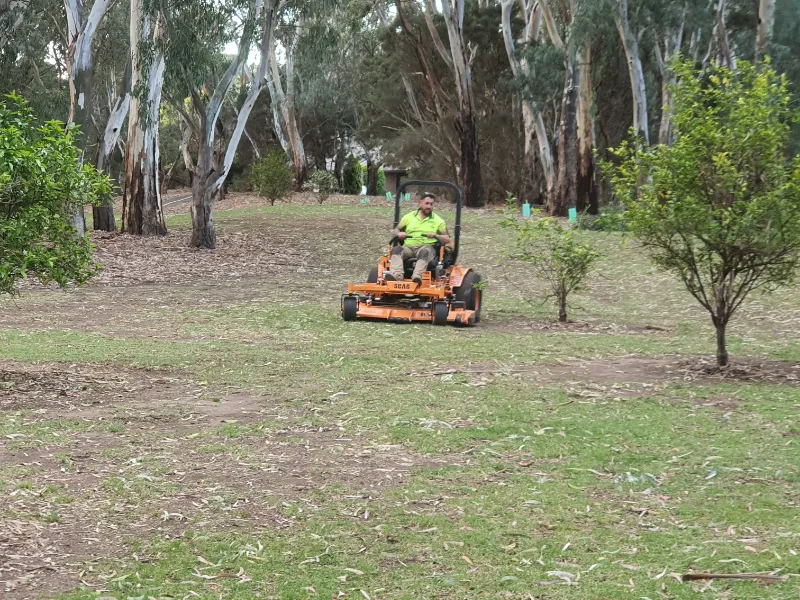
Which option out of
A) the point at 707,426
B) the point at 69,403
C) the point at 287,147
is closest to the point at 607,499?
the point at 707,426

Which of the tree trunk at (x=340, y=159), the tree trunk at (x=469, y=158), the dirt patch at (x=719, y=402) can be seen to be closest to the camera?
the dirt patch at (x=719, y=402)

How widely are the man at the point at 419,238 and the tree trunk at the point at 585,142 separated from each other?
1659 cm

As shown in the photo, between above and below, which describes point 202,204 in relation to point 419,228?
below

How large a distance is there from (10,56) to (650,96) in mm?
20038

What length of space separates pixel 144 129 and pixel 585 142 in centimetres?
1270

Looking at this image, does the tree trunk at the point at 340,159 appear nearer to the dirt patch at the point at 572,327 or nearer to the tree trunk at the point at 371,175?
the tree trunk at the point at 371,175

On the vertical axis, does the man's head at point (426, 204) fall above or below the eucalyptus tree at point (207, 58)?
Answer: below

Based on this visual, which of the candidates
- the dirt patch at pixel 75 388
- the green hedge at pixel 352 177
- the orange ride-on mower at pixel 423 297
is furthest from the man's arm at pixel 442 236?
the green hedge at pixel 352 177

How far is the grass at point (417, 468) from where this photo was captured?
196 inches

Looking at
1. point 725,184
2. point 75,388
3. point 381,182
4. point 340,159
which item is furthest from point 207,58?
point 381,182

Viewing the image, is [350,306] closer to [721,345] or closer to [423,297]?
[423,297]

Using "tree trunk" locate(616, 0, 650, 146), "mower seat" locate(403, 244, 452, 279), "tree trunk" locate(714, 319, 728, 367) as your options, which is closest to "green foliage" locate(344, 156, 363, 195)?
"tree trunk" locate(616, 0, 650, 146)

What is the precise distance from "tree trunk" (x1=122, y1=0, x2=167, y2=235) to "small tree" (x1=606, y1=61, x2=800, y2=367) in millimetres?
15821

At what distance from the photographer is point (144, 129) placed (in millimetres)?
24906
